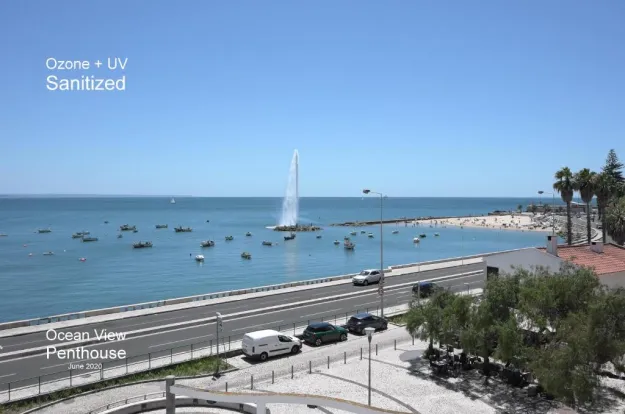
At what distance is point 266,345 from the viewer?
95.0ft

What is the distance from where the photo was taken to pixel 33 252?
116312mm

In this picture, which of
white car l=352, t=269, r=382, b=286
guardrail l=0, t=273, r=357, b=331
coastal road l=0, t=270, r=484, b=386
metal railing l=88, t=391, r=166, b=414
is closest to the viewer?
metal railing l=88, t=391, r=166, b=414

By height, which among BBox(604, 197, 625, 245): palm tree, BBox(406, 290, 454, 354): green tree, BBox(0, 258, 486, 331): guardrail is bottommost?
BBox(0, 258, 486, 331): guardrail

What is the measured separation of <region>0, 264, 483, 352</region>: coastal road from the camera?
3397 centimetres

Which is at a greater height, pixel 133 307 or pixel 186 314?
pixel 186 314

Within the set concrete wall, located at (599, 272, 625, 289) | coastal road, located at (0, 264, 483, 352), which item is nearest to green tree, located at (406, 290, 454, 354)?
concrete wall, located at (599, 272, 625, 289)

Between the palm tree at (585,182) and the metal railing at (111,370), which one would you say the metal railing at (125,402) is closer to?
the metal railing at (111,370)

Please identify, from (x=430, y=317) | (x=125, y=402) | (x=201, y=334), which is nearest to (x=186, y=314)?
(x=201, y=334)

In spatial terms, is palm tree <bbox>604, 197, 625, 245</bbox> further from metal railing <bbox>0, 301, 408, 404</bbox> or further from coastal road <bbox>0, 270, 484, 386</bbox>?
metal railing <bbox>0, 301, 408, 404</bbox>

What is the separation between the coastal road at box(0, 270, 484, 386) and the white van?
12.6 feet

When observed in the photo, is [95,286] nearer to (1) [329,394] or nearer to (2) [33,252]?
(2) [33,252]

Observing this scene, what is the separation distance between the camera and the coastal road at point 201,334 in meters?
26.8

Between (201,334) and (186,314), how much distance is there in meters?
7.01

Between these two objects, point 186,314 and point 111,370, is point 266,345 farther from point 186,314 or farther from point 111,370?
point 186,314
